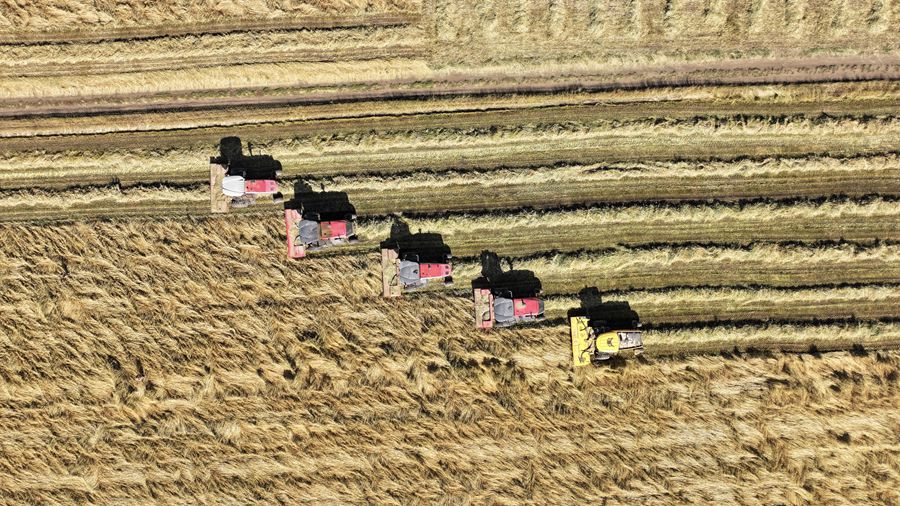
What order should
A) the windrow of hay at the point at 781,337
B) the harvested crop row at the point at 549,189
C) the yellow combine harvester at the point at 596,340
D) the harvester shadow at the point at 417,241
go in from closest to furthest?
the yellow combine harvester at the point at 596,340
the windrow of hay at the point at 781,337
the harvested crop row at the point at 549,189
the harvester shadow at the point at 417,241

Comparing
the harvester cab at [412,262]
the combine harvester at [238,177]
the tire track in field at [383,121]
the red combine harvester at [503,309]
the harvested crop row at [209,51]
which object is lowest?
the red combine harvester at [503,309]

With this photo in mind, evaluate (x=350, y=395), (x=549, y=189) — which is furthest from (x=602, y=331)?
(x=350, y=395)

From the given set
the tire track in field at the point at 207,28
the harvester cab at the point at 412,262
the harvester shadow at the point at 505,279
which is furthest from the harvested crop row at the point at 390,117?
the harvester shadow at the point at 505,279

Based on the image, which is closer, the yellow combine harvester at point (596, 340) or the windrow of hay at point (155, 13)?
the yellow combine harvester at point (596, 340)

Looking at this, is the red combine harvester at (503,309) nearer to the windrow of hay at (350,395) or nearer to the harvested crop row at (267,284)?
the harvested crop row at (267,284)

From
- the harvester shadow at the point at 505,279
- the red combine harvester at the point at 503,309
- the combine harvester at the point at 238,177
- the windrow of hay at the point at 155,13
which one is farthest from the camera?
the windrow of hay at the point at 155,13

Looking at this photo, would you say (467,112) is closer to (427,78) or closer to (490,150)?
(490,150)

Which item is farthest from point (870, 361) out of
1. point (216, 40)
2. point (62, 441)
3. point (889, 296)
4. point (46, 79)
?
point (46, 79)
